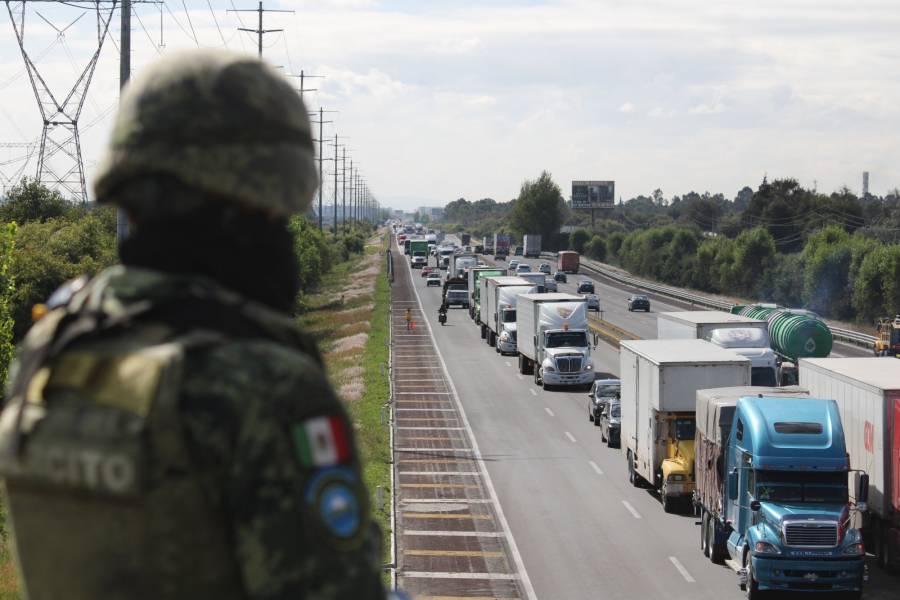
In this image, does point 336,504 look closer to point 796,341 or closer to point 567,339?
point 796,341

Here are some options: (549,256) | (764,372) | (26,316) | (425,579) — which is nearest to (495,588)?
(425,579)

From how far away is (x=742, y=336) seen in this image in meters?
41.9

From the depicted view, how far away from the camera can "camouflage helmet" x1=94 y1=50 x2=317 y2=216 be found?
2561 mm

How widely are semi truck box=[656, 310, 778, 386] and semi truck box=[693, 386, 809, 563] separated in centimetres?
1339

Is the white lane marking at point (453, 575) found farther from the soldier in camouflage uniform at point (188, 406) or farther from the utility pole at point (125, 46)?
the soldier in camouflage uniform at point (188, 406)

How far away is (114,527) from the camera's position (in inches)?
92.0

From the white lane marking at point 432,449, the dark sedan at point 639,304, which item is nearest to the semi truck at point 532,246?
the dark sedan at point 639,304

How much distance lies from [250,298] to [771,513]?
72.7ft

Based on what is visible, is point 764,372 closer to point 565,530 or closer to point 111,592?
point 565,530

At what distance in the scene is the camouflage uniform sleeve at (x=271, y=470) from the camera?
7.39 feet

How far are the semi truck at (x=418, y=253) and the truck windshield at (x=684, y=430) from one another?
125123 mm

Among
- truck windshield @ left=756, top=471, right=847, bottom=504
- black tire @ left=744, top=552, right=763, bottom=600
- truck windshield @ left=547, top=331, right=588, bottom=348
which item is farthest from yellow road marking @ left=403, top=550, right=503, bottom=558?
truck windshield @ left=547, top=331, right=588, bottom=348

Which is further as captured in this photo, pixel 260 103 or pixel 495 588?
pixel 495 588

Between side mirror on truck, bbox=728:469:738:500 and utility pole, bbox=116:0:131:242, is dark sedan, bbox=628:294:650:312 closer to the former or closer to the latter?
side mirror on truck, bbox=728:469:738:500
